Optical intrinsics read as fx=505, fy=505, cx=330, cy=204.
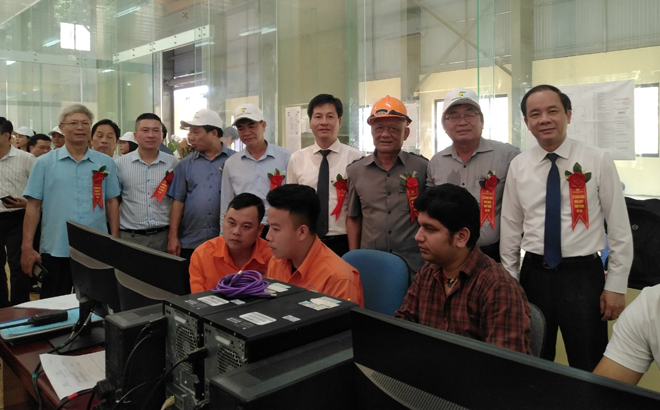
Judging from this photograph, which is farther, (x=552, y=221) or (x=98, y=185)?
(x=98, y=185)

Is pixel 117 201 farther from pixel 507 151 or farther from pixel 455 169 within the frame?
pixel 507 151

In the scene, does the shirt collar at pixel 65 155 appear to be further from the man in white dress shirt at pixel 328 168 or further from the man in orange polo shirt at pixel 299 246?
the man in orange polo shirt at pixel 299 246

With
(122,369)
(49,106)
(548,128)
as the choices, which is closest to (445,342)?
(122,369)

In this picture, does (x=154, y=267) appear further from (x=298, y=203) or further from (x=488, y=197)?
(x=488, y=197)

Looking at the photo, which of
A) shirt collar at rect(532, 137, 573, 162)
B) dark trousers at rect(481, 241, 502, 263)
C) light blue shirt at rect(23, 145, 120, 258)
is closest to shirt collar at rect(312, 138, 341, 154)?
dark trousers at rect(481, 241, 502, 263)

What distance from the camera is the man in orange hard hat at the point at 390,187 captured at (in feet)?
8.77

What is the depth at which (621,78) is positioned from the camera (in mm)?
2756

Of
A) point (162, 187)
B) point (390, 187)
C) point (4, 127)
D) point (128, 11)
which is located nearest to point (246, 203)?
point (390, 187)

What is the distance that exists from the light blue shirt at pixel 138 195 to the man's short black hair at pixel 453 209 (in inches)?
89.1

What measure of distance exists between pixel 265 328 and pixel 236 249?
131 cm

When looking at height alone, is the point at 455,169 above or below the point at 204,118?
below

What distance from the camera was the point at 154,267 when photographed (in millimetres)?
1333

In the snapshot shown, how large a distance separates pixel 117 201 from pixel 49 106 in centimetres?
572

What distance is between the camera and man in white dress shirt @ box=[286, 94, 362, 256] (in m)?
3.02
